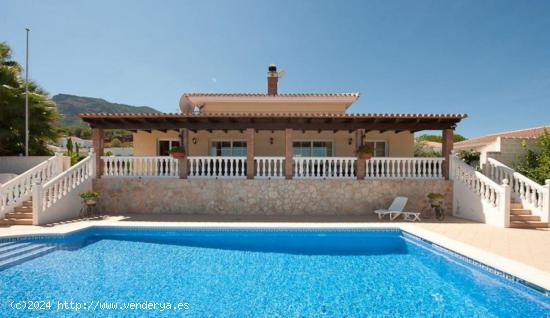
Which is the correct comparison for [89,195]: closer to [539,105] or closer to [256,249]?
[256,249]

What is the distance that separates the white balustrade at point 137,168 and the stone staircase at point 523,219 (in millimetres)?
13491

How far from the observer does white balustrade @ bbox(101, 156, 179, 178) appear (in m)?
11.1

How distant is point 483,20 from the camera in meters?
16.8

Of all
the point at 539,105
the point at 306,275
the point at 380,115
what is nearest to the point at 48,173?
the point at 306,275

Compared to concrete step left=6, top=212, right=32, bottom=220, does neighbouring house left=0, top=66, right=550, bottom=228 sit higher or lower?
higher

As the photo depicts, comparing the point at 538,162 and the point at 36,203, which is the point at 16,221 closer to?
the point at 36,203

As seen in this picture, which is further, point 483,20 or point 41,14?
point 483,20

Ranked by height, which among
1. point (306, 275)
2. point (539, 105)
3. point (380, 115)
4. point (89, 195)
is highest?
point (539, 105)

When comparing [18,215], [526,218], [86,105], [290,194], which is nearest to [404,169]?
[526,218]

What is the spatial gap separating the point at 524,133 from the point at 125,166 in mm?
26245

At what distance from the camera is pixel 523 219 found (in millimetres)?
8781

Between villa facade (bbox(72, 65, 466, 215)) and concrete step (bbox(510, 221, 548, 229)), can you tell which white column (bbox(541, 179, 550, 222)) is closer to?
concrete step (bbox(510, 221, 548, 229))

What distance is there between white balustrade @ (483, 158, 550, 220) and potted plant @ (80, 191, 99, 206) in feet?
56.7

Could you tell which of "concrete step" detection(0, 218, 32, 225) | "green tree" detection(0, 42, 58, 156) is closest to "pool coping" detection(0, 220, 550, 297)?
"concrete step" detection(0, 218, 32, 225)
